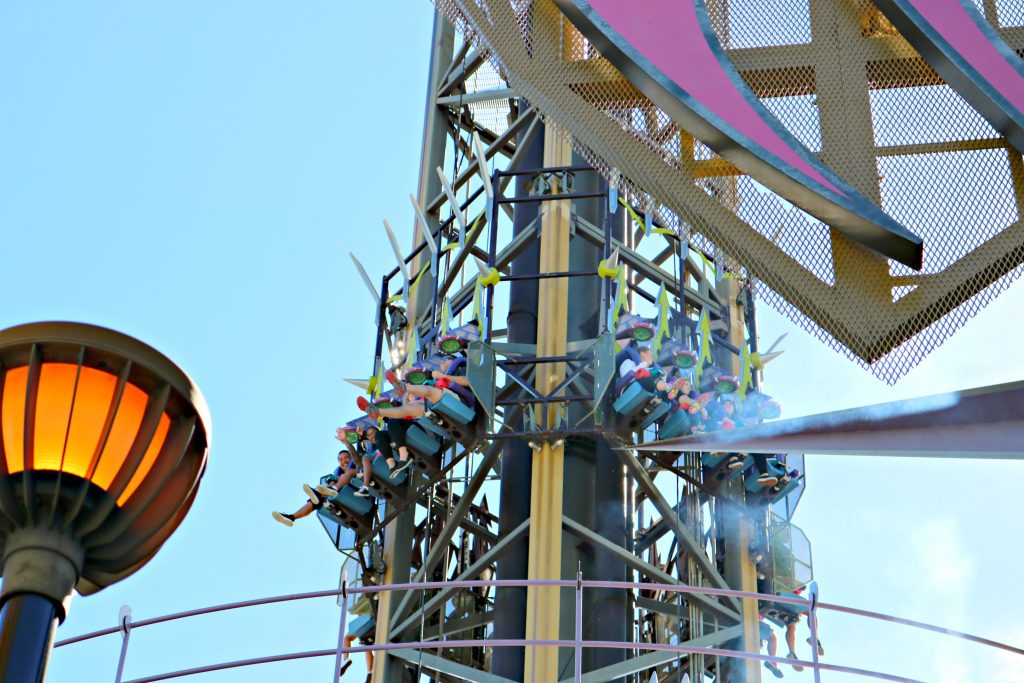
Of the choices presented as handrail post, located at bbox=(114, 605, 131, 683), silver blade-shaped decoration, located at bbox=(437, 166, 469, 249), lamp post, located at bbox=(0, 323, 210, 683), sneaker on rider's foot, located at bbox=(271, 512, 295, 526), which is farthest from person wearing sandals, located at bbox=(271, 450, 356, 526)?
lamp post, located at bbox=(0, 323, 210, 683)

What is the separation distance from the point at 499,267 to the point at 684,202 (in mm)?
14062

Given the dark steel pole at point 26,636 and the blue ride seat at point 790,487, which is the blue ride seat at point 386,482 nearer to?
the blue ride seat at point 790,487

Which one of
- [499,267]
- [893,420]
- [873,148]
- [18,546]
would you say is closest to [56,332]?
[18,546]

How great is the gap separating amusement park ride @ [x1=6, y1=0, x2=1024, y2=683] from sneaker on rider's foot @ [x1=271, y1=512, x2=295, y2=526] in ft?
1.77

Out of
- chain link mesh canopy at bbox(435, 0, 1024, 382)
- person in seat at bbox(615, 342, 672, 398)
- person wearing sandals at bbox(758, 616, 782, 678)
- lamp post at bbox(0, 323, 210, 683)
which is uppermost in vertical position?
person in seat at bbox(615, 342, 672, 398)

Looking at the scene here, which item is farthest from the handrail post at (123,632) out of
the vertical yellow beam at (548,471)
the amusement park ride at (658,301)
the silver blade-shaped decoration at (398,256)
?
the silver blade-shaped decoration at (398,256)

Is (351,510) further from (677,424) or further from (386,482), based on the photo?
(677,424)

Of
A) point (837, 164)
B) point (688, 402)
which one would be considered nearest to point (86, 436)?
point (837, 164)

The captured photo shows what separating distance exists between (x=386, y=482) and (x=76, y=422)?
14.0 m

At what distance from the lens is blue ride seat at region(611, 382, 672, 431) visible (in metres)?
18.3

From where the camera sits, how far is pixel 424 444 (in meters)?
19.3

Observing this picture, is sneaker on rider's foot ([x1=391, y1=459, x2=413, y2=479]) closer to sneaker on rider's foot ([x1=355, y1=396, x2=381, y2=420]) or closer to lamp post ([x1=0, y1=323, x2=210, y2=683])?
sneaker on rider's foot ([x1=355, y1=396, x2=381, y2=420])

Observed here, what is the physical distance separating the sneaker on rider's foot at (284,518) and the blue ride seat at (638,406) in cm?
452

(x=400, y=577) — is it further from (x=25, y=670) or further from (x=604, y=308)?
(x=25, y=670)
